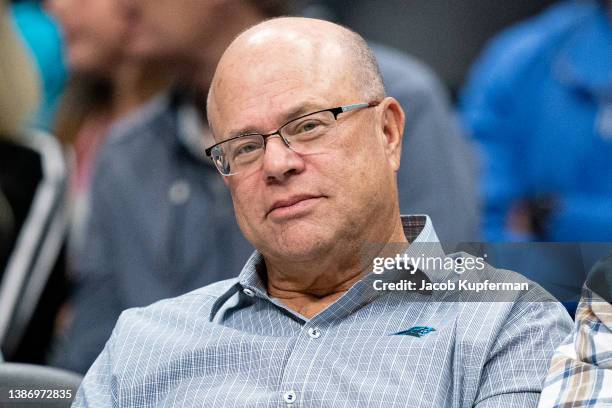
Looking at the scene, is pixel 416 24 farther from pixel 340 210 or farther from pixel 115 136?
pixel 340 210

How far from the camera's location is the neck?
176 centimetres

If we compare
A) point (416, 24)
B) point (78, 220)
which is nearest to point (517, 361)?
point (78, 220)

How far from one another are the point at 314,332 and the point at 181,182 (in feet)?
3.51

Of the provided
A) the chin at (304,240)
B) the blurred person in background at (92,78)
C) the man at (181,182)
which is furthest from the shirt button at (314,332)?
the blurred person in background at (92,78)

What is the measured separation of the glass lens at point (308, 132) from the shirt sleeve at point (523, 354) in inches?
14.8

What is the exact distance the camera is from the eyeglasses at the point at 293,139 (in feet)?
5.69

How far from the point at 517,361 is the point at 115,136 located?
154 cm

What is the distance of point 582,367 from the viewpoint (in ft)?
4.95

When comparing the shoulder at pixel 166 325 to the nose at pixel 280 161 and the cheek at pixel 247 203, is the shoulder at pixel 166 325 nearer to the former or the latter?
the cheek at pixel 247 203

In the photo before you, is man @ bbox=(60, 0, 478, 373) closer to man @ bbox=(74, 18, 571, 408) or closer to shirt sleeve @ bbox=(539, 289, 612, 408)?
man @ bbox=(74, 18, 571, 408)

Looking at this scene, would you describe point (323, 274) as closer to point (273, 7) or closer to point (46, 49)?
point (273, 7)

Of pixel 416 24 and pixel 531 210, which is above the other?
pixel 416 24

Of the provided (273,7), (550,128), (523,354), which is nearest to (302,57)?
(523,354)

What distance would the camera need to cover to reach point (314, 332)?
171 centimetres
